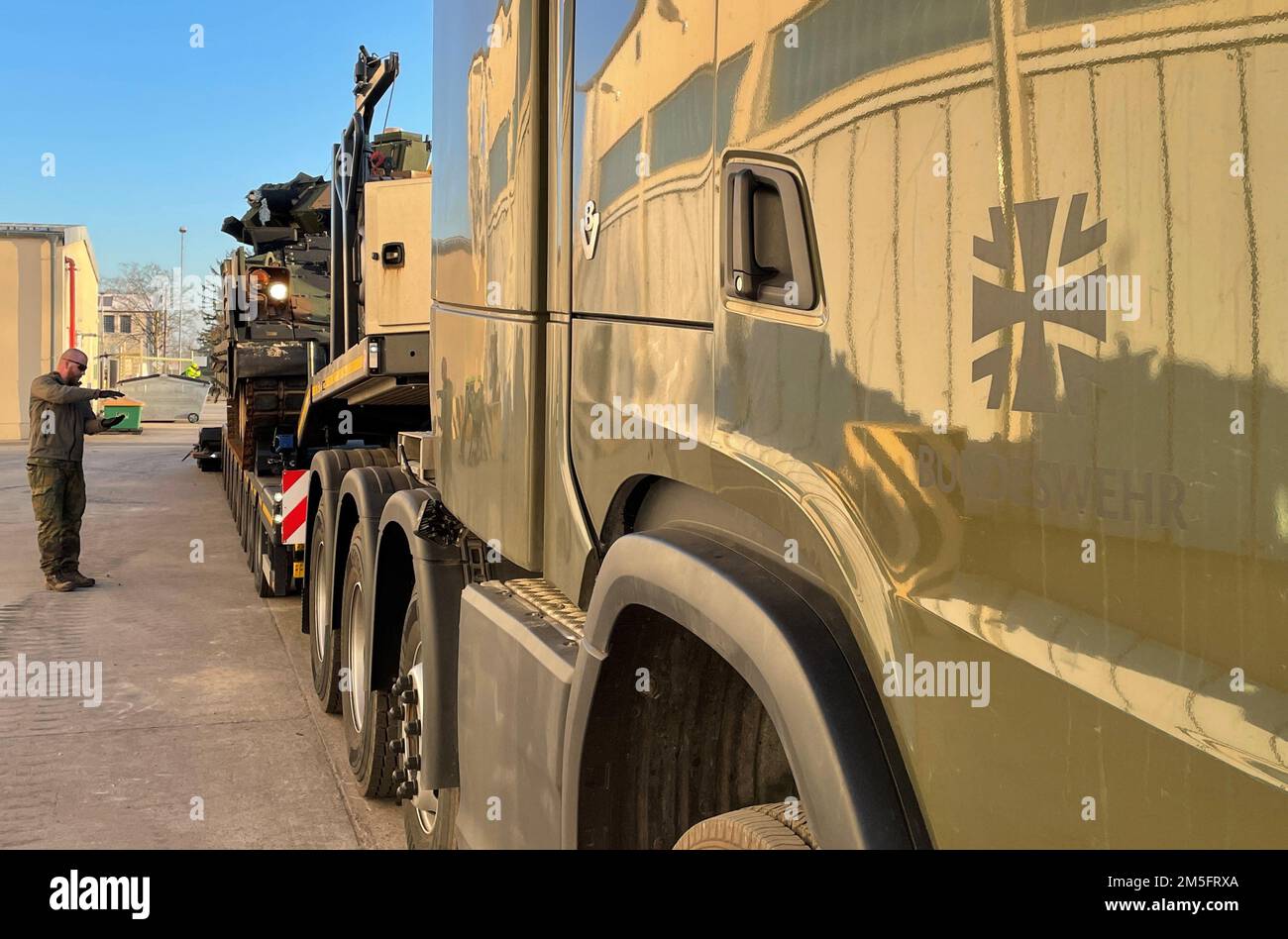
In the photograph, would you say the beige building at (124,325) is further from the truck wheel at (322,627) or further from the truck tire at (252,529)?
the truck wheel at (322,627)

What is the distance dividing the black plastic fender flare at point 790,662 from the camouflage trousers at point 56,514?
29.3 feet

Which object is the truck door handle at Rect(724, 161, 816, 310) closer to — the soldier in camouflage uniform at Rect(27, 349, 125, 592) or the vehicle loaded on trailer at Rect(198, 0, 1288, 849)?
the vehicle loaded on trailer at Rect(198, 0, 1288, 849)

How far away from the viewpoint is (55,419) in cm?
977

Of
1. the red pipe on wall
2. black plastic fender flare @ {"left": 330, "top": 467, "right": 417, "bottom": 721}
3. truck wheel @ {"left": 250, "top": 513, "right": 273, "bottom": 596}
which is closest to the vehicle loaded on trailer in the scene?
black plastic fender flare @ {"left": 330, "top": 467, "right": 417, "bottom": 721}

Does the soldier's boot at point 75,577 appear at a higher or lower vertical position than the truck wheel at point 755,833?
lower

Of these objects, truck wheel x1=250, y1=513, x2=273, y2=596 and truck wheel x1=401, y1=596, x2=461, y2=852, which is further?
truck wheel x1=250, y1=513, x2=273, y2=596

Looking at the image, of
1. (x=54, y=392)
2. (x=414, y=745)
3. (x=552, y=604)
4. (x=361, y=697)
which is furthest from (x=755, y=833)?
(x=54, y=392)

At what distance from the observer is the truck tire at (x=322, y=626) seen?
6059mm

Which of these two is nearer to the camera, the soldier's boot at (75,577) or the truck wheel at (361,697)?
the truck wheel at (361,697)

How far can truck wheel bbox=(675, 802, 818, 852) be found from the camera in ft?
5.60

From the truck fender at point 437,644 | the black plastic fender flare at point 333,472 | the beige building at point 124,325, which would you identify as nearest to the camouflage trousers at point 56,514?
the black plastic fender flare at point 333,472

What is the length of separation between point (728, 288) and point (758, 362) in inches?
5.8

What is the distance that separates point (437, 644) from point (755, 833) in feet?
6.75
